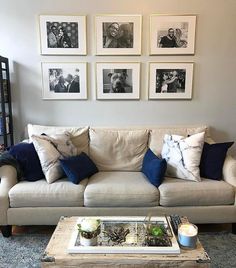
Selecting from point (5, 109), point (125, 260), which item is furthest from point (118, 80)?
point (125, 260)

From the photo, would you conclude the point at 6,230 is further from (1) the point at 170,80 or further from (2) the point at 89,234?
(1) the point at 170,80

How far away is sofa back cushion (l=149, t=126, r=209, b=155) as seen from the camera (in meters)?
2.92

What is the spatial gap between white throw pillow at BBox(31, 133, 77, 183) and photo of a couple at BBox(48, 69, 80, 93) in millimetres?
778

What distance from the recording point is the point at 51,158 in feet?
8.34

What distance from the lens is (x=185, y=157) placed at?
102 inches

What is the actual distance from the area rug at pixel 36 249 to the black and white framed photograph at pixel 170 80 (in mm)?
1609

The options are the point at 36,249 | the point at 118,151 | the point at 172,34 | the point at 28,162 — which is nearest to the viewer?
the point at 36,249

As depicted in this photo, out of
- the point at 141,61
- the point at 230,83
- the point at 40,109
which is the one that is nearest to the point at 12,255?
the point at 40,109

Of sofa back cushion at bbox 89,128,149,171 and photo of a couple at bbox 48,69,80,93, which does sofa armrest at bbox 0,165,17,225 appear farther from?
photo of a couple at bbox 48,69,80,93

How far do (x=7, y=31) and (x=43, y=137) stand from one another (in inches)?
56.5

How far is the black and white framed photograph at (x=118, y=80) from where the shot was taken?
316 cm

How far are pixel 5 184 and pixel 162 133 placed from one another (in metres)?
1.69

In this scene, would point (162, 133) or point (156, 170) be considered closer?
point (156, 170)

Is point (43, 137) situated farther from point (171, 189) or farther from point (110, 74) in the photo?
point (171, 189)
